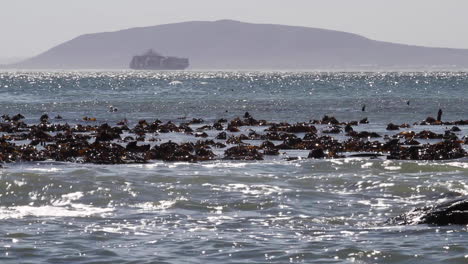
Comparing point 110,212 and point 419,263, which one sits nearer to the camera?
point 419,263

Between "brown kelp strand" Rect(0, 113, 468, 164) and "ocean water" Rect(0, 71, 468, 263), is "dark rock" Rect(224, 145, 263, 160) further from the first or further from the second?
"ocean water" Rect(0, 71, 468, 263)

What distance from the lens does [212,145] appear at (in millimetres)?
33250

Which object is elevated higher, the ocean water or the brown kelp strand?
the ocean water

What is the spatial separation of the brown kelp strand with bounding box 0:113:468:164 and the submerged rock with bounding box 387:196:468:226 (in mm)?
10949

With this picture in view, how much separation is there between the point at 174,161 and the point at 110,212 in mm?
9329

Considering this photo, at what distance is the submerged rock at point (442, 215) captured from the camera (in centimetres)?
1592

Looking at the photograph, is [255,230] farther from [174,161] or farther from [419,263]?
[174,161]

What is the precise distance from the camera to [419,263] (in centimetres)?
1338

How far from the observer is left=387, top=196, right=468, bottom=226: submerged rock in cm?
1592

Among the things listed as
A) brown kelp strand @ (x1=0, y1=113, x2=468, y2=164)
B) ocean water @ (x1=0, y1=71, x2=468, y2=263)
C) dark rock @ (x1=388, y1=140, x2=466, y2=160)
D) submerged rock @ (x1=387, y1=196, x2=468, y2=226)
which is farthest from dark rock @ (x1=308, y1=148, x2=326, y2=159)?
submerged rock @ (x1=387, y1=196, x2=468, y2=226)

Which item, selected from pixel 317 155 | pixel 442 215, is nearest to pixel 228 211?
pixel 442 215

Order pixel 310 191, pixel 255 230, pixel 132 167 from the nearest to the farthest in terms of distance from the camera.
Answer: pixel 255 230
pixel 310 191
pixel 132 167

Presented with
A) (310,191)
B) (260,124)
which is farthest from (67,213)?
(260,124)

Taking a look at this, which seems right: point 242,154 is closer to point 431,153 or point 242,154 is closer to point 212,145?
point 212,145
